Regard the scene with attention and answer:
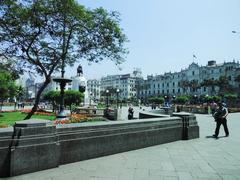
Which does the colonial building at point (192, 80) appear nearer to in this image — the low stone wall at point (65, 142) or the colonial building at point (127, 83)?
the colonial building at point (127, 83)

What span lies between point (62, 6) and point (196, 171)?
12320 millimetres

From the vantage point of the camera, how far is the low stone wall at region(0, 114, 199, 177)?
5.34 meters

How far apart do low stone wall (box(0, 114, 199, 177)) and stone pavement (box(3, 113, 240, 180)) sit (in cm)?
20

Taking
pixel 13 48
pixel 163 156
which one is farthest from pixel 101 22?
pixel 163 156

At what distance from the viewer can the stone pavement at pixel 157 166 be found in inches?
215

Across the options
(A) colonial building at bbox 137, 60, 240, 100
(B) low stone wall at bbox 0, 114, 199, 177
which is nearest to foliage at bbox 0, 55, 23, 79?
(B) low stone wall at bbox 0, 114, 199, 177

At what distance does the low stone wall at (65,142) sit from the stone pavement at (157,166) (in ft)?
0.66

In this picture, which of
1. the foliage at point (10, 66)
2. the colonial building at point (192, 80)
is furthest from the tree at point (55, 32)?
the colonial building at point (192, 80)

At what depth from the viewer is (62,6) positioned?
15.0 m

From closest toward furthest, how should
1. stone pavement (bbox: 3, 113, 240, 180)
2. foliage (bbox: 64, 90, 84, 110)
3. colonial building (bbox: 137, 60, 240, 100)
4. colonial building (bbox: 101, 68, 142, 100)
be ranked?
stone pavement (bbox: 3, 113, 240, 180)
foliage (bbox: 64, 90, 84, 110)
colonial building (bbox: 137, 60, 240, 100)
colonial building (bbox: 101, 68, 142, 100)

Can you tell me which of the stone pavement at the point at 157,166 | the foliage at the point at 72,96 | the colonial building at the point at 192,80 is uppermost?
the colonial building at the point at 192,80

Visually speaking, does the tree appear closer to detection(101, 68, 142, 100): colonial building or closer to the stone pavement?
the stone pavement

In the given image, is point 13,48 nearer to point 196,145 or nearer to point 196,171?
point 196,145

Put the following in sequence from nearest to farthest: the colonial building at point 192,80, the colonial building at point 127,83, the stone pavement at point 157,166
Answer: the stone pavement at point 157,166
the colonial building at point 192,80
the colonial building at point 127,83
